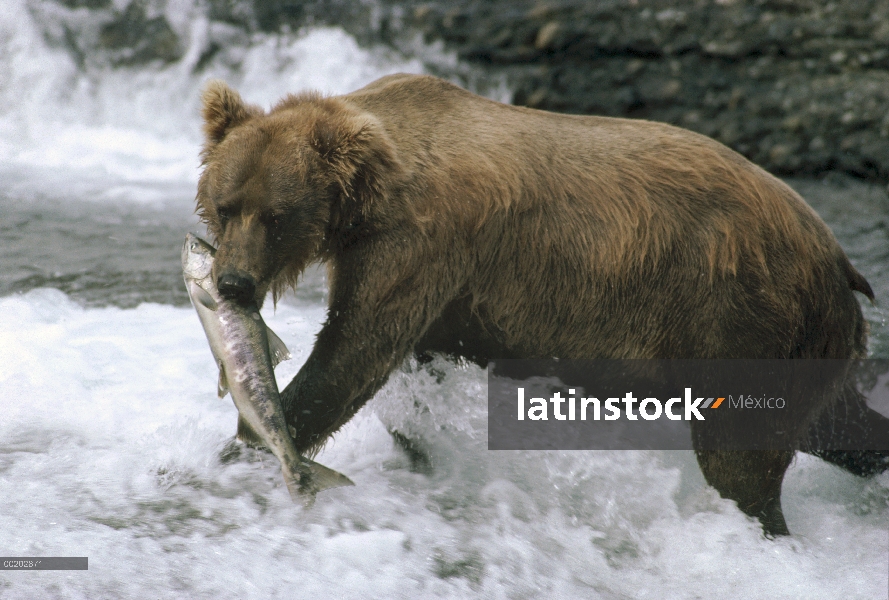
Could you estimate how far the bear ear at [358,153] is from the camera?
3709 millimetres

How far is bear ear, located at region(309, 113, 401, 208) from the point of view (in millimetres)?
3709

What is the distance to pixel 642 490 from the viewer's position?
4918 millimetres

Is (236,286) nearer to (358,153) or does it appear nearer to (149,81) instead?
(358,153)

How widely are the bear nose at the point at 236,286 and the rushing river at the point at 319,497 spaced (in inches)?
36.9

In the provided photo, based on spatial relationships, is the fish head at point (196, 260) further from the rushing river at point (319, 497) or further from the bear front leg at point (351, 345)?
the rushing river at point (319, 497)

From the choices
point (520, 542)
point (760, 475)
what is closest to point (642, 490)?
point (760, 475)

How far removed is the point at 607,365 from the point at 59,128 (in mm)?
7947

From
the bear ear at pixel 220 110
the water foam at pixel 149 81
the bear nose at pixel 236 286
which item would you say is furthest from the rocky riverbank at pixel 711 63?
the bear nose at pixel 236 286

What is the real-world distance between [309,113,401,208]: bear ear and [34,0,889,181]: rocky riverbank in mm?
6154

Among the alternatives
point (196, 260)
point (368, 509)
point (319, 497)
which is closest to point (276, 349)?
point (196, 260)

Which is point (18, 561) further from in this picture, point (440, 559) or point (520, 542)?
point (520, 542)

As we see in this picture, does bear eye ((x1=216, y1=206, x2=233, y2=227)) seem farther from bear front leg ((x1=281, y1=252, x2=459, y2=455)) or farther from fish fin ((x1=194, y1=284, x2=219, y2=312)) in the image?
bear front leg ((x1=281, y1=252, x2=459, y2=455))
